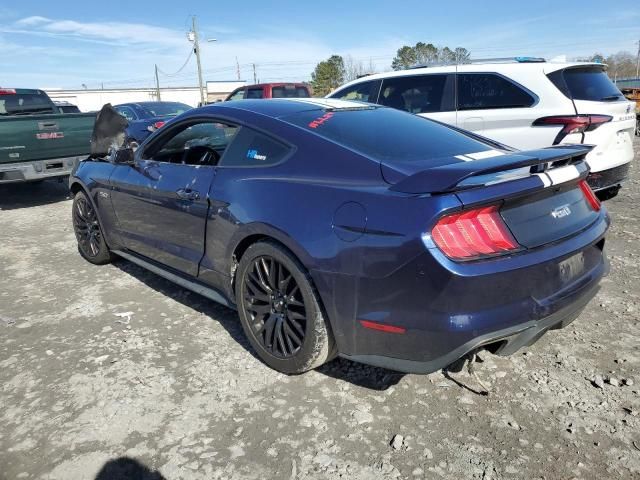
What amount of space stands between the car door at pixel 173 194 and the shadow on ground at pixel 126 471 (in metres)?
1.40

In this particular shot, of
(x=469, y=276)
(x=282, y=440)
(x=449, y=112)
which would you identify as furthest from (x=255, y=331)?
(x=449, y=112)

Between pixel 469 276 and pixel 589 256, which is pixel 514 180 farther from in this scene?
pixel 589 256

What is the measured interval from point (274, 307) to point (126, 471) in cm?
109

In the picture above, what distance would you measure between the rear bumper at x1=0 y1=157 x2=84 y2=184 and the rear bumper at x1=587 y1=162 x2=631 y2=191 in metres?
7.32

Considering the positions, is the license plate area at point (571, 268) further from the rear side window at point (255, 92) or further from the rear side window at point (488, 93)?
the rear side window at point (255, 92)

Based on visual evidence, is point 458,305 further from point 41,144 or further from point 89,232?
point 41,144

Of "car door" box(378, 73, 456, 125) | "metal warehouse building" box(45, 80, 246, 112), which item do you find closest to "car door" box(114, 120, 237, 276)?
"car door" box(378, 73, 456, 125)

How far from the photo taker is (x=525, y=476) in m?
2.10

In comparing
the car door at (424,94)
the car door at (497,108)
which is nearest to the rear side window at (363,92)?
the car door at (424,94)

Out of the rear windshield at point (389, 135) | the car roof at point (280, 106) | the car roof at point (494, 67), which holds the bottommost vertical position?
the rear windshield at point (389, 135)

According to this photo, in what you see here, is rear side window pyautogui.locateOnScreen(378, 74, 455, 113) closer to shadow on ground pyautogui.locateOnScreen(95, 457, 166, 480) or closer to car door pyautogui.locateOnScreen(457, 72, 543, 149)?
car door pyautogui.locateOnScreen(457, 72, 543, 149)

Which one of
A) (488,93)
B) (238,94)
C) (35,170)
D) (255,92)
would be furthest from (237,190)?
(238,94)

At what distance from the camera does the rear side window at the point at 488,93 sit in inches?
206

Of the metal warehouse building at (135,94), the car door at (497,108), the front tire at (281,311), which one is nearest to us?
the front tire at (281,311)
